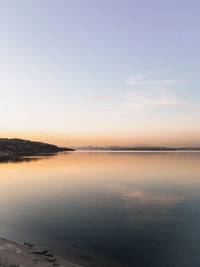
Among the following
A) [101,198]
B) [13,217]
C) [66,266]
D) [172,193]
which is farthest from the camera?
[172,193]

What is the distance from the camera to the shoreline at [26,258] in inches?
487

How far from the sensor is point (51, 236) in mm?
18344

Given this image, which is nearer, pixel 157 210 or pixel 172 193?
pixel 157 210

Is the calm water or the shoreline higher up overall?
the shoreline

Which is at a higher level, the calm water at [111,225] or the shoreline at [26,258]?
the shoreline at [26,258]

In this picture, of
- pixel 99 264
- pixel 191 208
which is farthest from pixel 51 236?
pixel 191 208

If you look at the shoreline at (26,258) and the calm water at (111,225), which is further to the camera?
the calm water at (111,225)

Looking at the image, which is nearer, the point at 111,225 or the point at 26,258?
the point at 26,258

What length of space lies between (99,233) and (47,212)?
9.53 metres

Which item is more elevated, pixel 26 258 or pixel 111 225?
pixel 26 258

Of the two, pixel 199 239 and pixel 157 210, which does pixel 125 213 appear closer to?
pixel 157 210

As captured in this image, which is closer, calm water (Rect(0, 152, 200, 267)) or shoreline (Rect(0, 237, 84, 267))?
shoreline (Rect(0, 237, 84, 267))

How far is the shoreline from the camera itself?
12.4 m

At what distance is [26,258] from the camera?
13.2 m
